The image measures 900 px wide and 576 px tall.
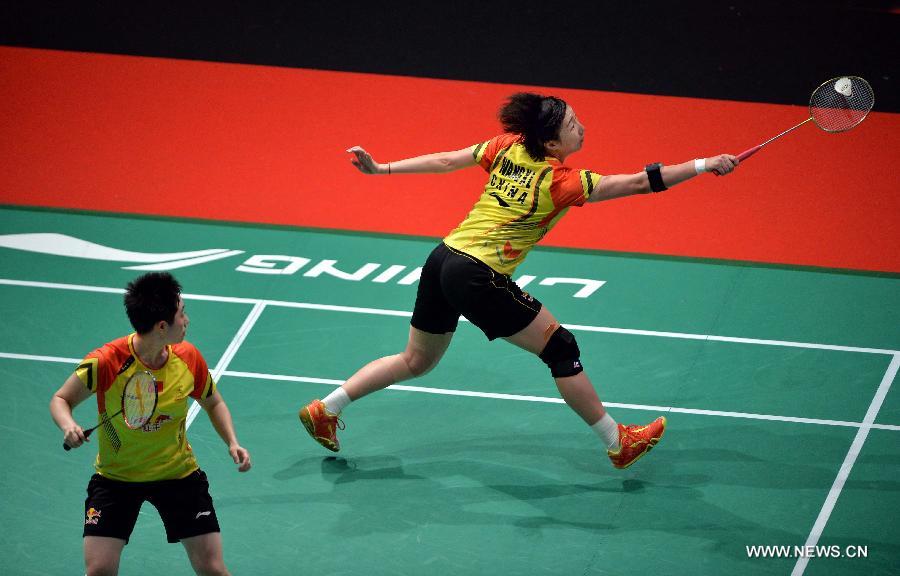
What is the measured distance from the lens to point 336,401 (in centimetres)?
657

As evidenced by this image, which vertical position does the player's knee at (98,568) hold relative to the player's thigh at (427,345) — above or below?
above

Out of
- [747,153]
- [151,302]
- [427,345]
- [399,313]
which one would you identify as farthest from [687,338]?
[151,302]

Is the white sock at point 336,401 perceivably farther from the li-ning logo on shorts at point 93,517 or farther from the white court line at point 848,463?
the white court line at point 848,463

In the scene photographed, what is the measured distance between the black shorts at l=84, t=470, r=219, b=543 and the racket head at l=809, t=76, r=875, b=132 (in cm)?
357

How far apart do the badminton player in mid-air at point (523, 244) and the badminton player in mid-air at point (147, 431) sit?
1576 mm

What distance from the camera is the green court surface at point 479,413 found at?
235 inches

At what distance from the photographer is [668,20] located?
10.8 meters

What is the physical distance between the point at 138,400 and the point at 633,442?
259cm

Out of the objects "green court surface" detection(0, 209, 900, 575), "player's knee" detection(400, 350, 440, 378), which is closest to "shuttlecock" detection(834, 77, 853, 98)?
"green court surface" detection(0, 209, 900, 575)

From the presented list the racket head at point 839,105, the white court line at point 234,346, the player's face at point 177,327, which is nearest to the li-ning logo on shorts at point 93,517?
the player's face at point 177,327

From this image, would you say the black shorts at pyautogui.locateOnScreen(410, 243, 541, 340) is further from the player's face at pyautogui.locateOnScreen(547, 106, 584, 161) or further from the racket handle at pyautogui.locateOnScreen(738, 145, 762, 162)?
the racket handle at pyautogui.locateOnScreen(738, 145, 762, 162)

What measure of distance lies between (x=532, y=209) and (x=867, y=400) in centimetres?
232

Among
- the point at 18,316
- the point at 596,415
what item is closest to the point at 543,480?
the point at 596,415

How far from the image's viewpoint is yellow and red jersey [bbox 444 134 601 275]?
6061mm
